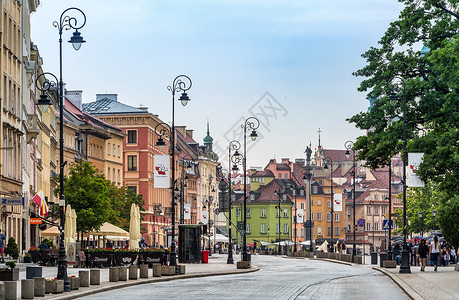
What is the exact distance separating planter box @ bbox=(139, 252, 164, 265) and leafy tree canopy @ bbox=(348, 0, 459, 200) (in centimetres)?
1141

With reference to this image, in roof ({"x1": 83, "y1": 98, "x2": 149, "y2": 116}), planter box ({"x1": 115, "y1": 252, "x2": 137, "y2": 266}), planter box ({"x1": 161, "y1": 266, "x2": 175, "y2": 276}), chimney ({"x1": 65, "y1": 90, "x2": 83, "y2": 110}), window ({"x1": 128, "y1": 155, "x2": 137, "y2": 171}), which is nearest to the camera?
planter box ({"x1": 161, "y1": 266, "x2": 175, "y2": 276})

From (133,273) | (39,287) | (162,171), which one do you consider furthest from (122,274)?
(162,171)

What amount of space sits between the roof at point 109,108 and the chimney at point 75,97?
6767 millimetres

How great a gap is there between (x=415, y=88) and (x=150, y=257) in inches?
610

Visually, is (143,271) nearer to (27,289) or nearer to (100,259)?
(27,289)

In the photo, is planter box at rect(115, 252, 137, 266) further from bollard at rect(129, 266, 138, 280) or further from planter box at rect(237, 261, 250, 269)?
bollard at rect(129, 266, 138, 280)

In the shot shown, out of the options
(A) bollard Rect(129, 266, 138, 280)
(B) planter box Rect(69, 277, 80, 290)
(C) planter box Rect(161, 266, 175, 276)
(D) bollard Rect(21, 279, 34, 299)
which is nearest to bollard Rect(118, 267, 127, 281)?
(A) bollard Rect(129, 266, 138, 280)

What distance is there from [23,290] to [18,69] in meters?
32.2

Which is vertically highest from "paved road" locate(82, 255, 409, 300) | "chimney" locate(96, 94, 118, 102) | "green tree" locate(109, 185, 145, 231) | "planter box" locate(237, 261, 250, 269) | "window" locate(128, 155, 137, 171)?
"chimney" locate(96, 94, 118, 102)

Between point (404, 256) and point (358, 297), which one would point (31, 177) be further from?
point (358, 297)

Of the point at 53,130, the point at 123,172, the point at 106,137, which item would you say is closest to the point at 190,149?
the point at 123,172

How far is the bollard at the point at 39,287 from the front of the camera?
25.6 m

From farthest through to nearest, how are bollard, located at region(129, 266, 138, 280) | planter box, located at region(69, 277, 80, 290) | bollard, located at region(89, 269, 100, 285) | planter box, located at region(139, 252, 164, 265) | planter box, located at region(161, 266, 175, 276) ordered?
1. planter box, located at region(139, 252, 164, 265)
2. planter box, located at region(161, 266, 175, 276)
3. bollard, located at region(129, 266, 138, 280)
4. bollard, located at region(89, 269, 100, 285)
5. planter box, located at region(69, 277, 80, 290)

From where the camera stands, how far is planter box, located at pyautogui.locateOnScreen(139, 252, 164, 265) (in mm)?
49812
